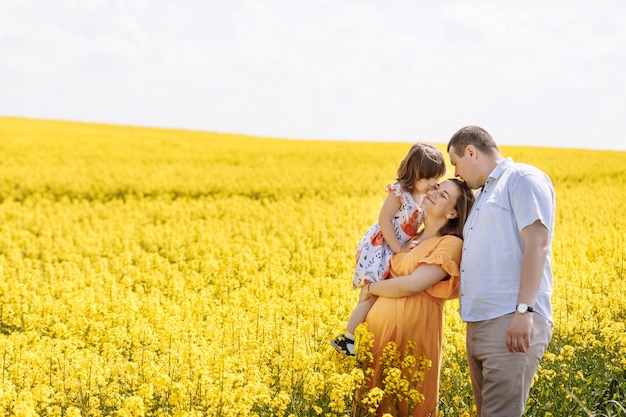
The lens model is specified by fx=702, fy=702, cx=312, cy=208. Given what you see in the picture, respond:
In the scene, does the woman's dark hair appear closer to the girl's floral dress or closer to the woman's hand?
the girl's floral dress

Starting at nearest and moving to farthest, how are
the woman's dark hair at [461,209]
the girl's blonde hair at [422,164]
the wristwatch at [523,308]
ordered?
the wristwatch at [523,308] → the woman's dark hair at [461,209] → the girl's blonde hair at [422,164]

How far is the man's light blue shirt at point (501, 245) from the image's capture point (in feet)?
13.3

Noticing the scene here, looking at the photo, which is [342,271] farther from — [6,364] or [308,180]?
[308,180]

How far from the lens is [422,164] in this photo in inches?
191

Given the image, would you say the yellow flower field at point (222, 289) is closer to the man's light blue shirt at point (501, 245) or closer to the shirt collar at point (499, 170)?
the man's light blue shirt at point (501, 245)

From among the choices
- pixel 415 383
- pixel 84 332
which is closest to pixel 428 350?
pixel 415 383

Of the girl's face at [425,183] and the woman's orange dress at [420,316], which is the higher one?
the girl's face at [425,183]

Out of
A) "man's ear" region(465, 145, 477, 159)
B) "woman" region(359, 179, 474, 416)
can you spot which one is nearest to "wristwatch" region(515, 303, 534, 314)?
"woman" region(359, 179, 474, 416)

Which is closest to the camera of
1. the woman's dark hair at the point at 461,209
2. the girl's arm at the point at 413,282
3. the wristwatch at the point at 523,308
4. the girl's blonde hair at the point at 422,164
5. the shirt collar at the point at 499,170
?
the wristwatch at the point at 523,308

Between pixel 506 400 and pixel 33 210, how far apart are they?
52.6 feet

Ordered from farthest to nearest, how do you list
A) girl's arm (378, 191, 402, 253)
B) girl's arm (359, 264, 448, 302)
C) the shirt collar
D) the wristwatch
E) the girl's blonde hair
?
girl's arm (378, 191, 402, 253)
the girl's blonde hair
girl's arm (359, 264, 448, 302)
the shirt collar
the wristwatch

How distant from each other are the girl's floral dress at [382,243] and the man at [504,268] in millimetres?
752

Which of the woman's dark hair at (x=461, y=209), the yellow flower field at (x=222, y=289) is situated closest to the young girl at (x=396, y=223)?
the woman's dark hair at (x=461, y=209)

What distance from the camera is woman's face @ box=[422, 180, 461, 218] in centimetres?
451
